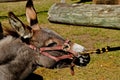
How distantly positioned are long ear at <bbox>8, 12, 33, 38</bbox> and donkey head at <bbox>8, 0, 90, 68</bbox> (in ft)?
0.06

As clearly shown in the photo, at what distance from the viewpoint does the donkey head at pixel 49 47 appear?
679 centimetres

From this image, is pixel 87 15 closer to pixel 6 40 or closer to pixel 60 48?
pixel 60 48

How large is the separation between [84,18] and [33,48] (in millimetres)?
8389

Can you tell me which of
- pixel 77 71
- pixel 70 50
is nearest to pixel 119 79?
pixel 77 71

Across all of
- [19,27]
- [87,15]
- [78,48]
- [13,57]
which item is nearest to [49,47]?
[78,48]

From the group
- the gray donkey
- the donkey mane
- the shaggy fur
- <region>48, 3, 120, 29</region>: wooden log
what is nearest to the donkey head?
the gray donkey

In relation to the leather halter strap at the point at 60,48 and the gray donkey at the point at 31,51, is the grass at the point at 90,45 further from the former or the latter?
the leather halter strap at the point at 60,48

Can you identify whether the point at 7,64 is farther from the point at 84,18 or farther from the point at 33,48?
the point at 84,18

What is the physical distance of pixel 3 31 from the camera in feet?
22.0

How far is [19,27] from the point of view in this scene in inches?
250

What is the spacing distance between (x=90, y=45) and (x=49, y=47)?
5668 mm

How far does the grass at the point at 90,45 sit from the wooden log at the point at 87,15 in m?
0.24

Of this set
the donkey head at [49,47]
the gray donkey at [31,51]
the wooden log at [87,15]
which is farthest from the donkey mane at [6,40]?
the wooden log at [87,15]

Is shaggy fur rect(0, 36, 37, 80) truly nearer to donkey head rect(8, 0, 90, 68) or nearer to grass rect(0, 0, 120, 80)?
donkey head rect(8, 0, 90, 68)
